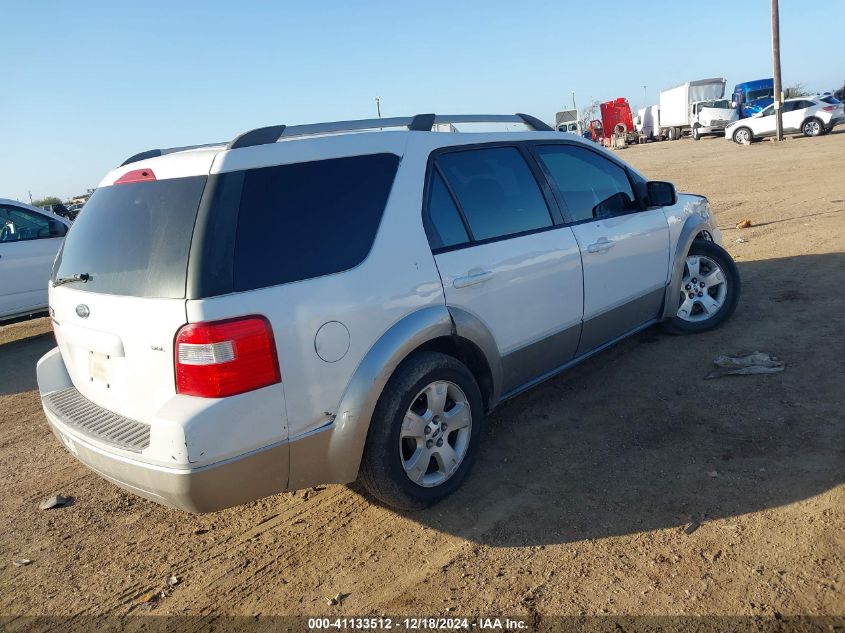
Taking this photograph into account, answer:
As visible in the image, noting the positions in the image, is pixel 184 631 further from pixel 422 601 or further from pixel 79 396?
pixel 79 396

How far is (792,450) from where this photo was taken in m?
3.47

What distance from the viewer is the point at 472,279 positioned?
341cm

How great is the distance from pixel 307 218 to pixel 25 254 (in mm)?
6913

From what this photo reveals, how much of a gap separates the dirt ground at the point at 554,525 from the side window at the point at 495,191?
1.28m

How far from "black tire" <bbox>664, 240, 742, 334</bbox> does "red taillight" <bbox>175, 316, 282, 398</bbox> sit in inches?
153

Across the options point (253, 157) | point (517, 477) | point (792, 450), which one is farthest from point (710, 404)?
point (253, 157)

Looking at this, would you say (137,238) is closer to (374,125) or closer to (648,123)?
(374,125)

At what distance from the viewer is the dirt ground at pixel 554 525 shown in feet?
8.73

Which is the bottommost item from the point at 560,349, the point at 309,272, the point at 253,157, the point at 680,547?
the point at 680,547

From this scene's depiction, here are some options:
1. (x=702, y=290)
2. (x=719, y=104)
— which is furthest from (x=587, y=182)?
(x=719, y=104)

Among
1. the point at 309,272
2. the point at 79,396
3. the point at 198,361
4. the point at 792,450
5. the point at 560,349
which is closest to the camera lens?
the point at 198,361

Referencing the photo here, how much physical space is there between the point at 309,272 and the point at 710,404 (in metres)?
2.75

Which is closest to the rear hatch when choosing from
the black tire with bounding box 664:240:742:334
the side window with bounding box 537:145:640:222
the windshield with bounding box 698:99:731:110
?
the side window with bounding box 537:145:640:222

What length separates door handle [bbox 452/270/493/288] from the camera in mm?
3343
